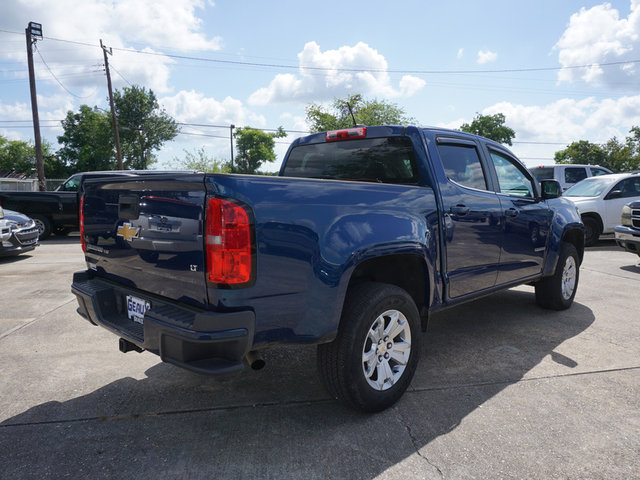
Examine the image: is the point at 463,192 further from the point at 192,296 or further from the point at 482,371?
the point at 192,296

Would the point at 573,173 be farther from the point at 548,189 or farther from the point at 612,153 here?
the point at 612,153

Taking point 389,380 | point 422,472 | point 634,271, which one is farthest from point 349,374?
point 634,271

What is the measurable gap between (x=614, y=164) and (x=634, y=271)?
169 feet

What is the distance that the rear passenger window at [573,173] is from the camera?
13362mm

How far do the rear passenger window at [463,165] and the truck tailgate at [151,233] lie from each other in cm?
211

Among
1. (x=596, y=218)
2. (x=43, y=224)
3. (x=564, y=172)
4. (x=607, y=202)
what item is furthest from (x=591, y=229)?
(x=43, y=224)

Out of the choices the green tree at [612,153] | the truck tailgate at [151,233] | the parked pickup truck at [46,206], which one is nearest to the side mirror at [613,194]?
the truck tailgate at [151,233]

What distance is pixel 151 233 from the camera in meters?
2.47

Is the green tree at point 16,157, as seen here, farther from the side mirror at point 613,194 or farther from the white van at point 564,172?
the side mirror at point 613,194

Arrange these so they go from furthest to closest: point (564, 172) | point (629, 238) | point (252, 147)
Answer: point (252, 147), point (564, 172), point (629, 238)

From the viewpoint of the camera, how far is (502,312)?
5.21 metres

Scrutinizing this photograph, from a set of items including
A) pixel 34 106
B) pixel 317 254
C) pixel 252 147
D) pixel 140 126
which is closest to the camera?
pixel 317 254

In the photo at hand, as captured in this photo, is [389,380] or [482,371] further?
[482,371]

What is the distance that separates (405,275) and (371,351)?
683mm
